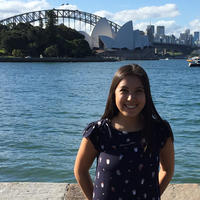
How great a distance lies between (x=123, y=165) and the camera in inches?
60.4

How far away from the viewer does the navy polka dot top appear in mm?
1534

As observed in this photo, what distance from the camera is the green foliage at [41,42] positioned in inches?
2768

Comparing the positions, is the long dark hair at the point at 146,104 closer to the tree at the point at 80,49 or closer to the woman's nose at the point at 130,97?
the woman's nose at the point at 130,97

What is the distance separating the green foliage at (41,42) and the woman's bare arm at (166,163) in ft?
223

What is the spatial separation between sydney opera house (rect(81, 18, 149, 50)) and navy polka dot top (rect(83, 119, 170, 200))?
9083 centimetres

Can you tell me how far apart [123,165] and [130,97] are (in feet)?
0.94

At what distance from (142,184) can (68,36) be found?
273 ft

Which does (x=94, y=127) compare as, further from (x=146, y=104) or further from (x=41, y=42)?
(x=41, y=42)

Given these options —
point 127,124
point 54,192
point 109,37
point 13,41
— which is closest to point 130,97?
point 127,124

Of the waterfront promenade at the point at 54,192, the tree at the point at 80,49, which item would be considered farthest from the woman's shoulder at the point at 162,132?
the tree at the point at 80,49

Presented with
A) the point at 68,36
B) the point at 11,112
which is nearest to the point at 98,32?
the point at 68,36

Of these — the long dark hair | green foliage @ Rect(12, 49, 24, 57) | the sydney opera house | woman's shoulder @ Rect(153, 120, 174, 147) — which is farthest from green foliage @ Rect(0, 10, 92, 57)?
woman's shoulder @ Rect(153, 120, 174, 147)

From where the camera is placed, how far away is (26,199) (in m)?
2.46

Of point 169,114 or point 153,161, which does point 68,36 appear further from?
point 153,161
